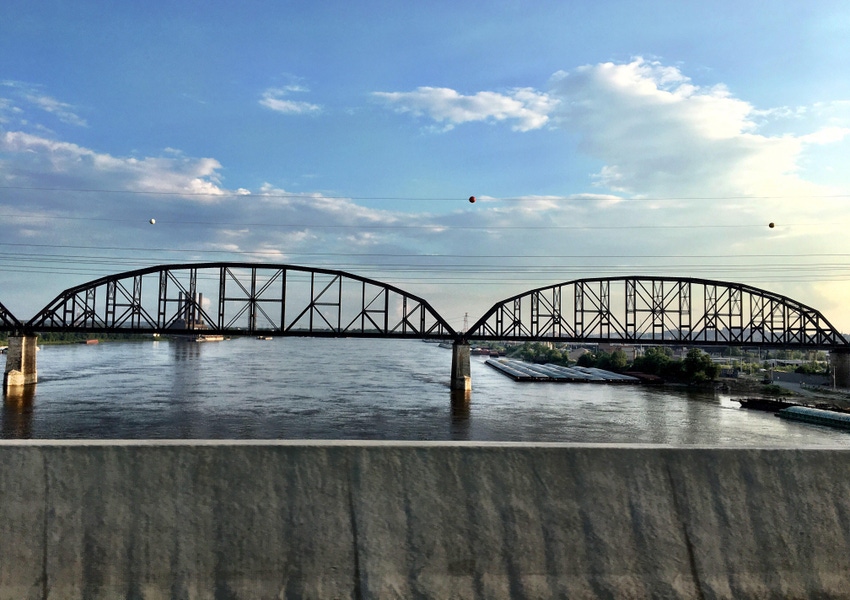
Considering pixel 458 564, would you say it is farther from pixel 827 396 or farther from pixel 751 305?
pixel 751 305

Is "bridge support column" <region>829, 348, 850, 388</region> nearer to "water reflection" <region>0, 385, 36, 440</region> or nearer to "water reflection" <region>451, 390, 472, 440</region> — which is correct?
"water reflection" <region>451, 390, 472, 440</region>

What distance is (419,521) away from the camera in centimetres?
533

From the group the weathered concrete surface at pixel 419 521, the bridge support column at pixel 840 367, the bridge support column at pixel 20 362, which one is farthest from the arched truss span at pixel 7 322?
the bridge support column at pixel 840 367

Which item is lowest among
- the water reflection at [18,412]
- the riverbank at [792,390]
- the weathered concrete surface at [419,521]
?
the riverbank at [792,390]

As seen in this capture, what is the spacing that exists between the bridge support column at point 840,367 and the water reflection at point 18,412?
118m

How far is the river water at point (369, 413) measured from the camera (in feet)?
171

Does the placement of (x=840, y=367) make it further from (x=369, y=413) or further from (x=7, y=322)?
(x=7, y=322)

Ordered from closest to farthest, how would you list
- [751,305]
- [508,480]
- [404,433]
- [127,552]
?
[127,552] → [508,480] → [404,433] → [751,305]

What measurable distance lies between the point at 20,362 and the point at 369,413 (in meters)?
59.9

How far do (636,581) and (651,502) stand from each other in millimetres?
729

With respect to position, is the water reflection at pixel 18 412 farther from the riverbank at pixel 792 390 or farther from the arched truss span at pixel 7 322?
the riverbank at pixel 792 390

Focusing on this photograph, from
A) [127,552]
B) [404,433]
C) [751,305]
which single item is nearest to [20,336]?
[404,433]

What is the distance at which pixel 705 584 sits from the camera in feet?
17.7

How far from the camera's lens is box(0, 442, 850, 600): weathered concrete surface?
16.8 feet
